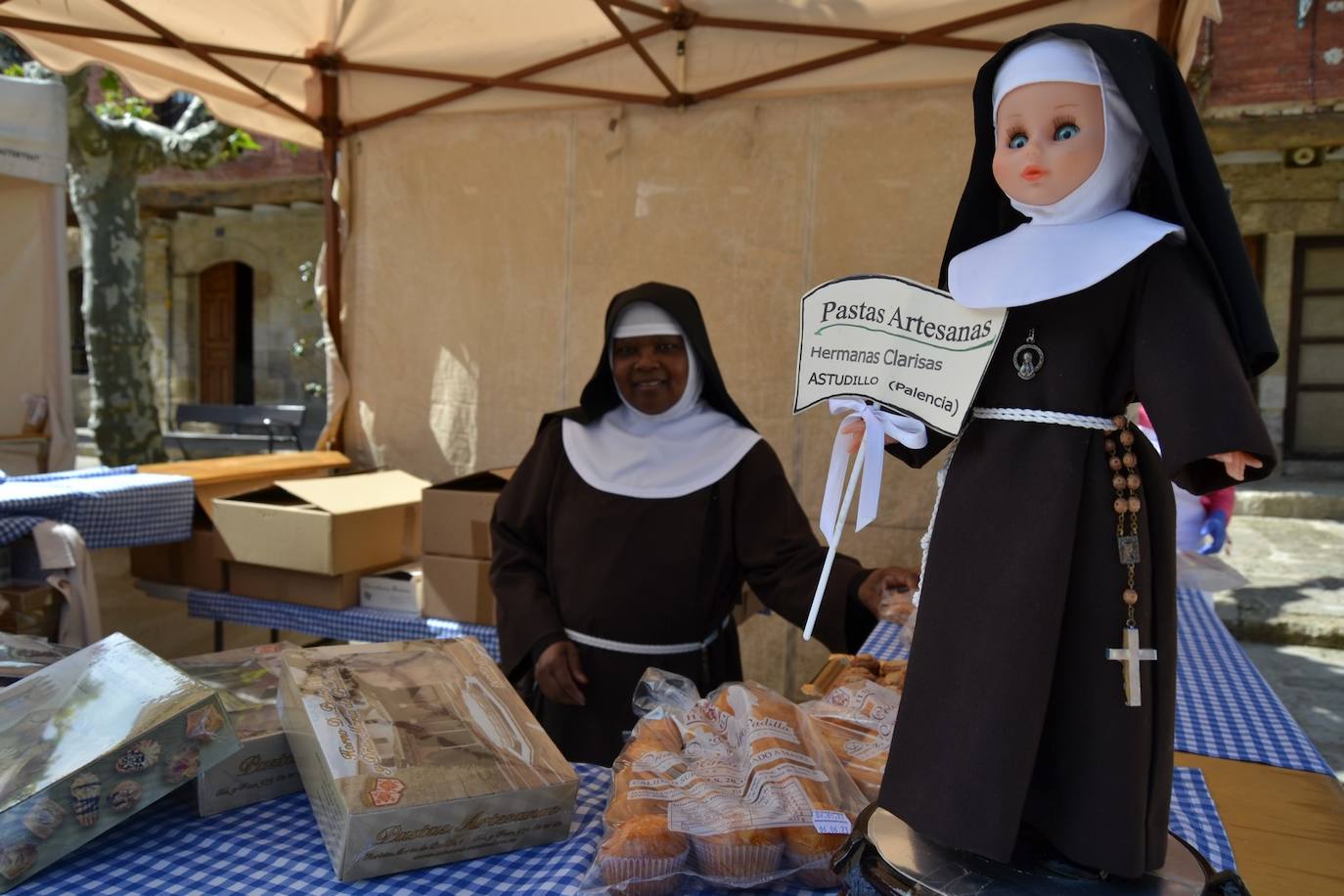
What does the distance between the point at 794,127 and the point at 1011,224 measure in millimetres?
2990

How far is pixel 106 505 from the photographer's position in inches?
134

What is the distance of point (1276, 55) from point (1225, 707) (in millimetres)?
8171

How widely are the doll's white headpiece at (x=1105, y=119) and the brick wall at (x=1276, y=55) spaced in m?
8.66

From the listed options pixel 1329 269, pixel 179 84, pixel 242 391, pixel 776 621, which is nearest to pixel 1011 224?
pixel 776 621

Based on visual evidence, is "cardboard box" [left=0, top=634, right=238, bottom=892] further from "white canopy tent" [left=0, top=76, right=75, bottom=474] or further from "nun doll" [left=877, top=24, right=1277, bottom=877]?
"white canopy tent" [left=0, top=76, right=75, bottom=474]

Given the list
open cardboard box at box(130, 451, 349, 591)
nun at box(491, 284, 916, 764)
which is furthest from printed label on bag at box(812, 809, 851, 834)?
open cardboard box at box(130, 451, 349, 591)

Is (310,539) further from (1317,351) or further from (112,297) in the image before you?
(1317,351)

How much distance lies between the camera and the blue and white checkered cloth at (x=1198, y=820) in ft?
4.52

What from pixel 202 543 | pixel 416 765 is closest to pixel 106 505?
pixel 202 543

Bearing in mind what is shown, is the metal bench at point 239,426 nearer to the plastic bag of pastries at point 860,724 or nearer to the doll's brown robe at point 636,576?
the doll's brown robe at point 636,576

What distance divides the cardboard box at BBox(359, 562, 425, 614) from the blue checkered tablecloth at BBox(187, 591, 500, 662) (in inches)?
1.1

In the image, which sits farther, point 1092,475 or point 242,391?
point 242,391

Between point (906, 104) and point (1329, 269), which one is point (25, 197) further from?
point (1329, 269)

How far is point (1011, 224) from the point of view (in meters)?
1.26
